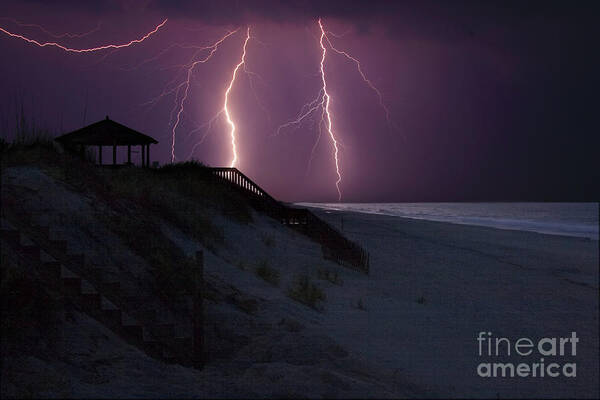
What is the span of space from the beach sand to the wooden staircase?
2.68m

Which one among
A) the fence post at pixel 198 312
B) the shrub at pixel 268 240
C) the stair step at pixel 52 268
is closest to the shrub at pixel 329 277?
the shrub at pixel 268 240

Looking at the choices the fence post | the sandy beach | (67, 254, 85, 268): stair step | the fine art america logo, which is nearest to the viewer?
the sandy beach

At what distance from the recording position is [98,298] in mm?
6500

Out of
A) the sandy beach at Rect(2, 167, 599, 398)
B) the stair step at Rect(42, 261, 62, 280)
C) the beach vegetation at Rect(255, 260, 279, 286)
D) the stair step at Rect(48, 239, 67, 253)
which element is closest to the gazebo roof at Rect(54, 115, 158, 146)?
the sandy beach at Rect(2, 167, 599, 398)

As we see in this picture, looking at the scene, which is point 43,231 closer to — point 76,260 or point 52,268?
point 76,260

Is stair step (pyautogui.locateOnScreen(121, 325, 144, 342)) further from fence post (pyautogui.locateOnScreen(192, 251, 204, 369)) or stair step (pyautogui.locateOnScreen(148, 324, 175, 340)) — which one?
fence post (pyautogui.locateOnScreen(192, 251, 204, 369))

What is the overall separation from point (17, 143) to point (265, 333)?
730cm

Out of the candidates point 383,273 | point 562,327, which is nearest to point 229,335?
point 562,327

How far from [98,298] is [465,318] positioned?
732 centimetres

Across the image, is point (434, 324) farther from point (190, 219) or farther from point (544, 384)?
point (190, 219)

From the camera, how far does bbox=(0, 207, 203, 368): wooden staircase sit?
21.3ft

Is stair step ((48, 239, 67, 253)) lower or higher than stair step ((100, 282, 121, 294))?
higher

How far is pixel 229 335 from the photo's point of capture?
774 centimetres

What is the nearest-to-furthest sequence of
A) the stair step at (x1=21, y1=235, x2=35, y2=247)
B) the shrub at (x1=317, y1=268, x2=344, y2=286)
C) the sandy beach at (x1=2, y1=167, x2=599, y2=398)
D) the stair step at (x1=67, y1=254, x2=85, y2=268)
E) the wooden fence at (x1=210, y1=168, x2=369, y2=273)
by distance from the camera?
the sandy beach at (x1=2, y1=167, x2=599, y2=398), the stair step at (x1=21, y1=235, x2=35, y2=247), the stair step at (x1=67, y1=254, x2=85, y2=268), the shrub at (x1=317, y1=268, x2=344, y2=286), the wooden fence at (x1=210, y1=168, x2=369, y2=273)
